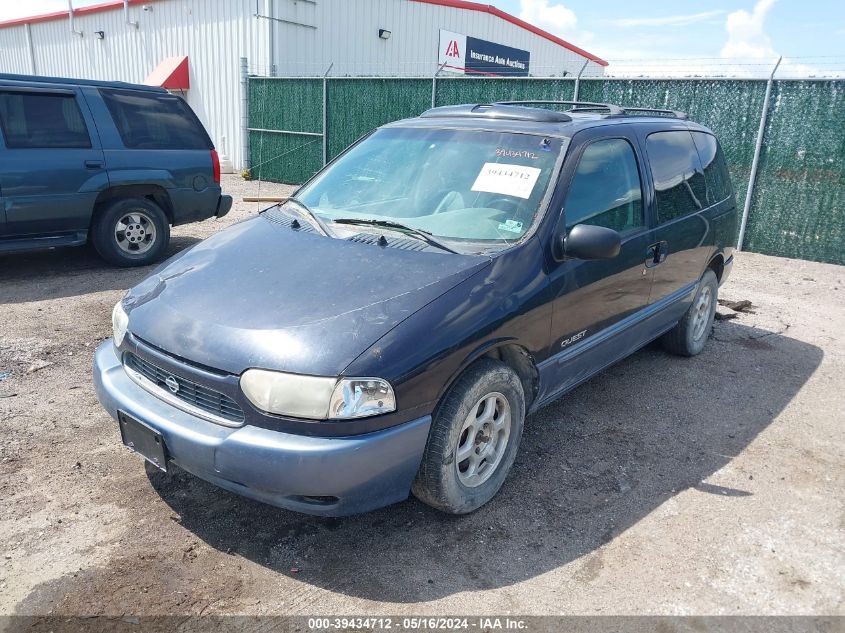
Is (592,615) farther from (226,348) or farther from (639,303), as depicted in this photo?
(639,303)

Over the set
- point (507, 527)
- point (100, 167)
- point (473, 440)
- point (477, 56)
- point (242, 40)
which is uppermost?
point (477, 56)

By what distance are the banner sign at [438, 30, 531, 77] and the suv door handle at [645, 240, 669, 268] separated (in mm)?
18148

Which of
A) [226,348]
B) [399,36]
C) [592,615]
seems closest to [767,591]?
[592,615]

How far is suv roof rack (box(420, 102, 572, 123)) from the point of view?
384 centimetres

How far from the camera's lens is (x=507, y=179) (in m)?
3.49

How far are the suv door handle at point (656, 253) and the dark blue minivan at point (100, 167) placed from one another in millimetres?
5428

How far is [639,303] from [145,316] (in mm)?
2912

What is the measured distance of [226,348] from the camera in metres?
2.58

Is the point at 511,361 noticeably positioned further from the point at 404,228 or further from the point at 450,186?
the point at 450,186

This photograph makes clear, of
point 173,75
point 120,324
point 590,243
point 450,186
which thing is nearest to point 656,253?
point 590,243

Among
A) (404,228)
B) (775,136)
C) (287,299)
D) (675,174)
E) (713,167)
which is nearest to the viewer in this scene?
(287,299)

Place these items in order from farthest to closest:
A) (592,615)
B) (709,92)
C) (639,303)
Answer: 1. (709,92)
2. (639,303)
3. (592,615)

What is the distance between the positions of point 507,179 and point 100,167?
5.07 metres

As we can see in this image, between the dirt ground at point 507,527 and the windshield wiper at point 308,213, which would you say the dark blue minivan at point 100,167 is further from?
the windshield wiper at point 308,213
